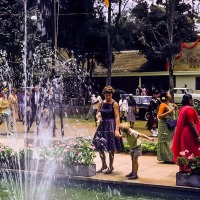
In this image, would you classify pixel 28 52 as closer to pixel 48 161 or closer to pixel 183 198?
pixel 48 161

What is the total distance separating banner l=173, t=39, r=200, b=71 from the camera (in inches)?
1283

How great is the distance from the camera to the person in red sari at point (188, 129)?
7.57 metres

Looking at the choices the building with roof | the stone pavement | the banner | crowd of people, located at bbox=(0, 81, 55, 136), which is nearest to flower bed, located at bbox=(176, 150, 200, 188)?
the stone pavement

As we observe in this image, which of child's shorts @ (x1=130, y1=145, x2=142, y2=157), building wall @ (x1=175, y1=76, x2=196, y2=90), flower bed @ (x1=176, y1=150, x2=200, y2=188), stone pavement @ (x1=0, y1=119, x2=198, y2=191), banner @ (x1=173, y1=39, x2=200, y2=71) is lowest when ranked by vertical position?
stone pavement @ (x1=0, y1=119, x2=198, y2=191)

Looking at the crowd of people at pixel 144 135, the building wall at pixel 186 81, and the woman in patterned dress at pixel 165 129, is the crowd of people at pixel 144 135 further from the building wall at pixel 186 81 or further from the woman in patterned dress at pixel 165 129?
the building wall at pixel 186 81

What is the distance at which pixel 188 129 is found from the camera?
25.1 feet

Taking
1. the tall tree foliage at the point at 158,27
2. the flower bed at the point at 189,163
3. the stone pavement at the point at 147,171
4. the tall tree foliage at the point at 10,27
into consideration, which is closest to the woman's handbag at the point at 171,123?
the stone pavement at the point at 147,171

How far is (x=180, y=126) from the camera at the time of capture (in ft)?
25.4

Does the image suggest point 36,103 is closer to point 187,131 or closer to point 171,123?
point 171,123

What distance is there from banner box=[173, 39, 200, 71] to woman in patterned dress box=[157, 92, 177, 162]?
76.5ft

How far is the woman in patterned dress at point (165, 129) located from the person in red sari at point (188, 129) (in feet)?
4.54

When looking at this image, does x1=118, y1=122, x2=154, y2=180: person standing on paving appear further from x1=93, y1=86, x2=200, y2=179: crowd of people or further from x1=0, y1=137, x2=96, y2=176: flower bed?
x1=0, y1=137, x2=96, y2=176: flower bed

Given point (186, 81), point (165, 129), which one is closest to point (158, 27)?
point (186, 81)

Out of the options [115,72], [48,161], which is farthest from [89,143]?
[115,72]
